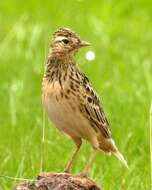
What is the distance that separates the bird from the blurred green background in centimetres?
51

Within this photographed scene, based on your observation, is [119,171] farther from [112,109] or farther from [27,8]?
[27,8]

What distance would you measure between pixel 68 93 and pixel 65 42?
429 millimetres

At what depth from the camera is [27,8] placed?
18.5 meters

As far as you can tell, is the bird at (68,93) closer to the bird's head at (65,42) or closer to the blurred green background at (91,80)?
the bird's head at (65,42)

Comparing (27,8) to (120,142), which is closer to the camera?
(120,142)

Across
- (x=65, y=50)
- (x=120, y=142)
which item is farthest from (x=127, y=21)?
(x=65, y=50)

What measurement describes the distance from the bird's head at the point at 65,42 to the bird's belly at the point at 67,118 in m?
0.43

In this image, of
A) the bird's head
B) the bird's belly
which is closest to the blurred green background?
the bird's belly

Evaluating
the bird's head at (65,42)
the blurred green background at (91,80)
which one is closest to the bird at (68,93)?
the bird's head at (65,42)

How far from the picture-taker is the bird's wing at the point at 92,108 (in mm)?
8539

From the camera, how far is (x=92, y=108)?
867 cm

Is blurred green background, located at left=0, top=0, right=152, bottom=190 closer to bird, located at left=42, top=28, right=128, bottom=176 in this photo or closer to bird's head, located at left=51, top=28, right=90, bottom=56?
bird, located at left=42, top=28, right=128, bottom=176

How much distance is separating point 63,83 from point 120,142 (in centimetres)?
315

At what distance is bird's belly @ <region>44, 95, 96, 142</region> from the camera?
827 cm
